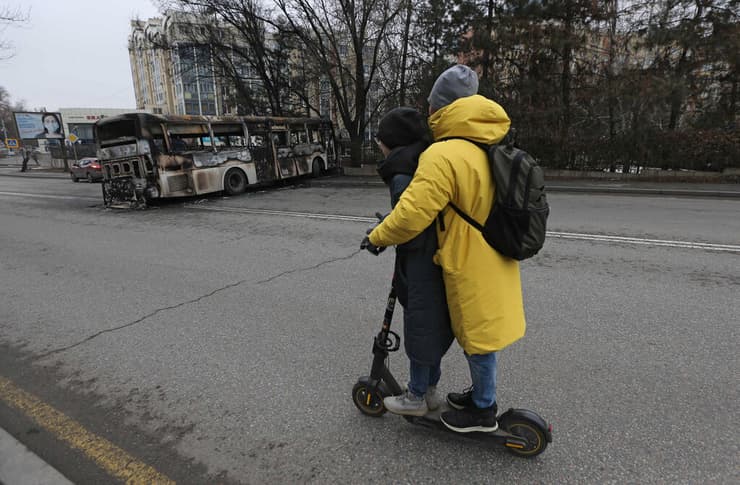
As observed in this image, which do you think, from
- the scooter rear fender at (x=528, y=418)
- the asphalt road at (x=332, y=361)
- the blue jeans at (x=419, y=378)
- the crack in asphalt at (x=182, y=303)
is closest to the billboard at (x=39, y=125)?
the asphalt road at (x=332, y=361)

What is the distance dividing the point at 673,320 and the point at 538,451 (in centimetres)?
235

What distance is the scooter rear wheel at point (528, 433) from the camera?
2117 mm

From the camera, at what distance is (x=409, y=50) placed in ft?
59.5

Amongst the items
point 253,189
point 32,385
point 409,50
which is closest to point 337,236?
point 32,385

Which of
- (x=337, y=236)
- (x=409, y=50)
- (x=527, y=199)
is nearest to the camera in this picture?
(x=527, y=199)

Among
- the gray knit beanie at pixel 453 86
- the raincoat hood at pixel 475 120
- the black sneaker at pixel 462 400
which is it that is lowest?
the black sneaker at pixel 462 400

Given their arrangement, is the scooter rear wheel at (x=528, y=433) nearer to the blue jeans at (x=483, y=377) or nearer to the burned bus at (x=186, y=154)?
the blue jeans at (x=483, y=377)

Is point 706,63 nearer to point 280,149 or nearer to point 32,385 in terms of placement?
point 280,149

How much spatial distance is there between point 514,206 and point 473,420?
1.13 m

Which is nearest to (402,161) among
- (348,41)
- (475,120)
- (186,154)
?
(475,120)

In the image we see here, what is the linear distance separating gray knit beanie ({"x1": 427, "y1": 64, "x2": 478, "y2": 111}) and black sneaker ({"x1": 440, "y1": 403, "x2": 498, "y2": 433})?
5.03ft

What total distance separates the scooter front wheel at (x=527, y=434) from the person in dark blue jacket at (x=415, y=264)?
49 cm

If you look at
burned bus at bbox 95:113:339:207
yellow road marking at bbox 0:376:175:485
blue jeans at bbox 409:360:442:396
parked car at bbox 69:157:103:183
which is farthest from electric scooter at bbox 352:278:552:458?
parked car at bbox 69:157:103:183

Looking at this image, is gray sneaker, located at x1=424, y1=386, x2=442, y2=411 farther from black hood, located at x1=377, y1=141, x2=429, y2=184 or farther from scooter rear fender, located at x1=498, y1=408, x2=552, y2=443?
black hood, located at x1=377, y1=141, x2=429, y2=184
